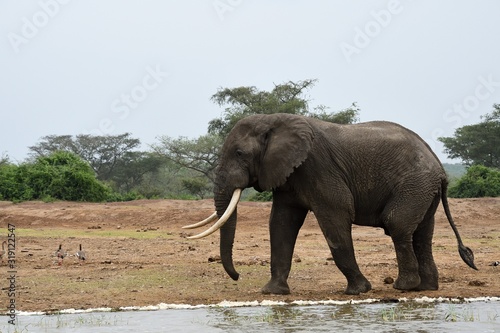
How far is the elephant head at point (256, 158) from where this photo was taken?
38.1ft

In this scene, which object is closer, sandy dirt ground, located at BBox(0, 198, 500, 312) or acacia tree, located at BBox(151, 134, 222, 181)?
sandy dirt ground, located at BBox(0, 198, 500, 312)

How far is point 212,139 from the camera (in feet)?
160

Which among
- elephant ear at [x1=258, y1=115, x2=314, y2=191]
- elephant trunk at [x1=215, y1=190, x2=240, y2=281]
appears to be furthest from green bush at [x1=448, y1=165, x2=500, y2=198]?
elephant trunk at [x1=215, y1=190, x2=240, y2=281]

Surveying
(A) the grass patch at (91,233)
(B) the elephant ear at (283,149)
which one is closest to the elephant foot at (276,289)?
(B) the elephant ear at (283,149)

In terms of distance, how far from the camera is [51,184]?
31328 mm

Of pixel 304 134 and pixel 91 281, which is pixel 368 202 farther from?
pixel 91 281

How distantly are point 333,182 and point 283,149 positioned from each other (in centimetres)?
79

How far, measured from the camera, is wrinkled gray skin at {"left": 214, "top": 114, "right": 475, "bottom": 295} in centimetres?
1167

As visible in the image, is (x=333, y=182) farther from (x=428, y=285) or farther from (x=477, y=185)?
(x=477, y=185)

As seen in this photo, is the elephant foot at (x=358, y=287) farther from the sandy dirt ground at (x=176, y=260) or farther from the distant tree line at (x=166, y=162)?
the distant tree line at (x=166, y=162)

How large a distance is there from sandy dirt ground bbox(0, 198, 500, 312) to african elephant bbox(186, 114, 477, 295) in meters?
0.72

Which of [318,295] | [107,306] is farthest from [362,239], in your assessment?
[107,306]

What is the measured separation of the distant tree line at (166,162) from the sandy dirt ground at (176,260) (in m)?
3.20

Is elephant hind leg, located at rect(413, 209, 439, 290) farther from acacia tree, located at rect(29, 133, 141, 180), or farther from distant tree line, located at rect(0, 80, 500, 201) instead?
acacia tree, located at rect(29, 133, 141, 180)
